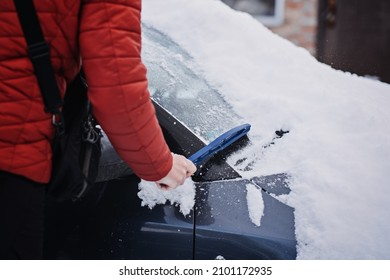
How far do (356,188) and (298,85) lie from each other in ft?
2.06

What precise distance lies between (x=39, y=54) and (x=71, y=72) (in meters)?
0.13

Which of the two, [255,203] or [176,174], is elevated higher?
[176,174]

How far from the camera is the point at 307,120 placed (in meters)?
1.58

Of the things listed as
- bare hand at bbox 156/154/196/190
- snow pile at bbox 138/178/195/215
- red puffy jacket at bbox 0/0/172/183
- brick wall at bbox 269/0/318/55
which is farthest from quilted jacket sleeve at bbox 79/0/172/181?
brick wall at bbox 269/0/318/55

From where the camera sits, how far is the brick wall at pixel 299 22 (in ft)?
16.3

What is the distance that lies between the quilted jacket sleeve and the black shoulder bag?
8 cm

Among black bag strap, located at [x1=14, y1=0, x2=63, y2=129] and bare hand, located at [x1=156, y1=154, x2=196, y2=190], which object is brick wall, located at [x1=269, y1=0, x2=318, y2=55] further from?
black bag strap, located at [x1=14, y1=0, x2=63, y2=129]

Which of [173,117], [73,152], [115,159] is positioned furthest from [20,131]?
A: [173,117]

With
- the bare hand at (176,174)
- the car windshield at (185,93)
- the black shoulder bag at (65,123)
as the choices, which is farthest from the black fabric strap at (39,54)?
the car windshield at (185,93)

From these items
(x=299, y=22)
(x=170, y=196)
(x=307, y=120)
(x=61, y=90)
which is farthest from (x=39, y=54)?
(x=299, y=22)

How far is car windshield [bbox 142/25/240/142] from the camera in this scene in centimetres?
149

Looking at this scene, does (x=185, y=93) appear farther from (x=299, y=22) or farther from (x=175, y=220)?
(x=299, y=22)

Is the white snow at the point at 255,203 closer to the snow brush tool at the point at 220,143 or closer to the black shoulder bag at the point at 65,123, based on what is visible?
the snow brush tool at the point at 220,143
